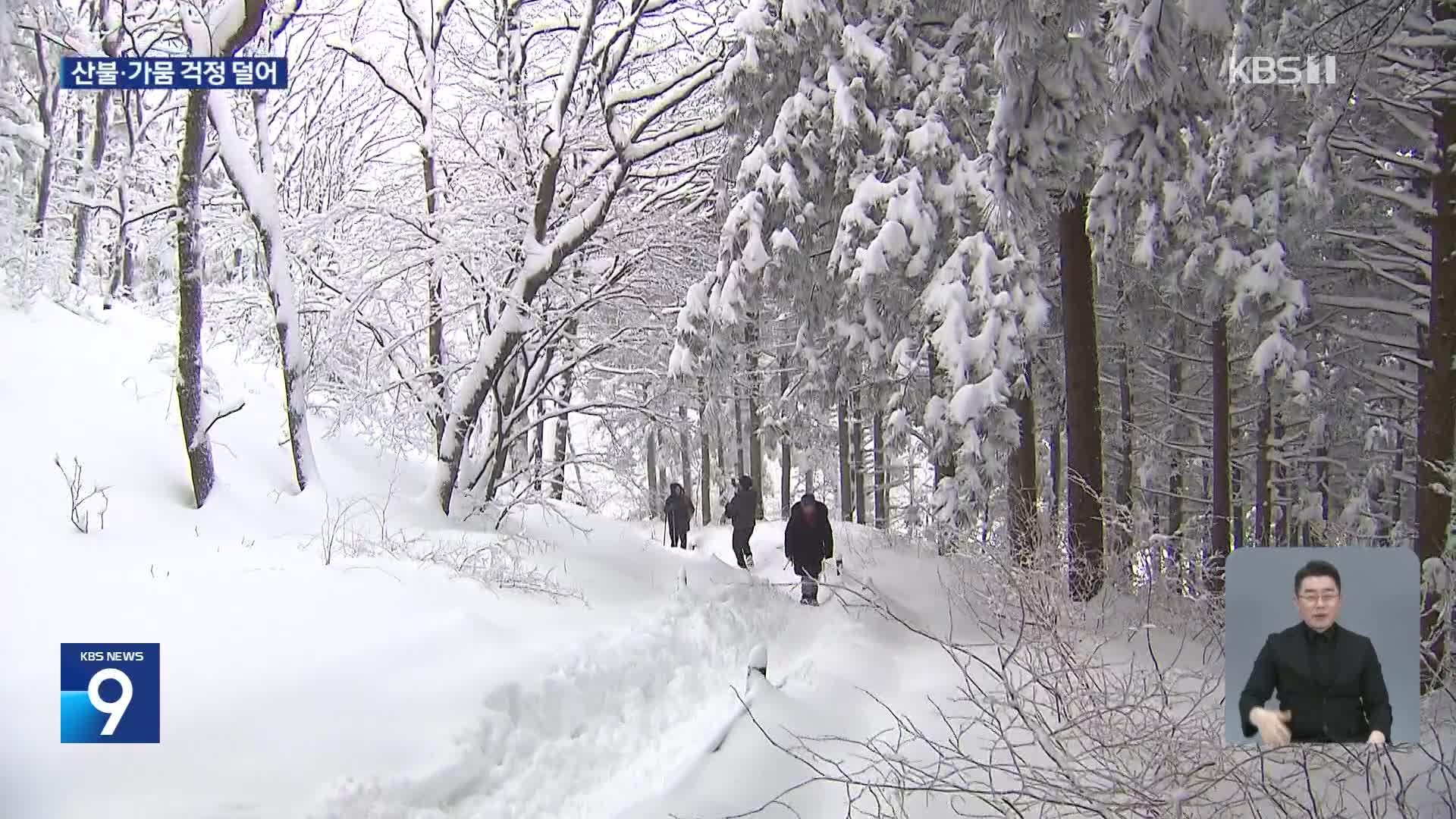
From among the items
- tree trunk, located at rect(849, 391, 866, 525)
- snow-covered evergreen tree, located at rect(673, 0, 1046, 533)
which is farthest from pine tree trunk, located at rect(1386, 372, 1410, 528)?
tree trunk, located at rect(849, 391, 866, 525)

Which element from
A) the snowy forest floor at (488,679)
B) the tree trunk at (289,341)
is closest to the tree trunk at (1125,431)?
the snowy forest floor at (488,679)

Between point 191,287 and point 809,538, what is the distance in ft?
24.4

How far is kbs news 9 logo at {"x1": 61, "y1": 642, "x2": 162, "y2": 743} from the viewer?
10.3ft

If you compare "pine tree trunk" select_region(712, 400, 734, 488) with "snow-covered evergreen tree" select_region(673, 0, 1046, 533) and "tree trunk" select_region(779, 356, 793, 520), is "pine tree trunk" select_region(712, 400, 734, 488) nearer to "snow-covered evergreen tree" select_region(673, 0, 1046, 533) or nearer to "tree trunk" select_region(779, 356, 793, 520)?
"tree trunk" select_region(779, 356, 793, 520)

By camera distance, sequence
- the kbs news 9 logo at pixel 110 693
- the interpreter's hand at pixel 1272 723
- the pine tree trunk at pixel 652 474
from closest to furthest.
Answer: the interpreter's hand at pixel 1272 723
the kbs news 9 logo at pixel 110 693
the pine tree trunk at pixel 652 474

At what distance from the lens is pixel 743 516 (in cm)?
1341

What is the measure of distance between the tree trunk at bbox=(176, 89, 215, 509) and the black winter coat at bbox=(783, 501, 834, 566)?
664cm

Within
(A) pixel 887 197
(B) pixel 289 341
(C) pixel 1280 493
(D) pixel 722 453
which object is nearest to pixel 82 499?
(B) pixel 289 341

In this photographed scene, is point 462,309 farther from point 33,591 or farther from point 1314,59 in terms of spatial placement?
point 1314,59

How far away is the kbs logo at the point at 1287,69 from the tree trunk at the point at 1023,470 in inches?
157

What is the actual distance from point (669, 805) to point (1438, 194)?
6.59 m

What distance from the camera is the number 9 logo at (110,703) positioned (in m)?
3.24

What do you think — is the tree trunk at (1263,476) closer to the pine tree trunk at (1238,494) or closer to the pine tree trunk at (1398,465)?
the pine tree trunk at (1398,465)

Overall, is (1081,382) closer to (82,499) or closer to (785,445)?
(82,499)
